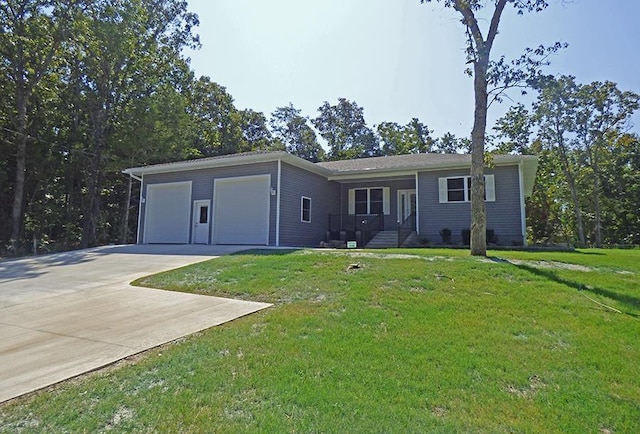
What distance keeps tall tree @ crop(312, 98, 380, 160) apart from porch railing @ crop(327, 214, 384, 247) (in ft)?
61.9

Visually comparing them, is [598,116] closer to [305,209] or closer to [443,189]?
[443,189]

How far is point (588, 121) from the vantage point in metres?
24.9

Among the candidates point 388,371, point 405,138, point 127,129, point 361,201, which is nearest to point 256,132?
point 405,138

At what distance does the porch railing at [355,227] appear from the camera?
1575cm

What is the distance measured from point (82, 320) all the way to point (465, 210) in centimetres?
1277

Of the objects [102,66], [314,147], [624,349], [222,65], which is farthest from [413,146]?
[624,349]

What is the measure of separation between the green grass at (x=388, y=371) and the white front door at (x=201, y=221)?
9975 mm

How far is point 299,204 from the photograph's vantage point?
1483cm

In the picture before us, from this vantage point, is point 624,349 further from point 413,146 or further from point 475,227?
point 413,146

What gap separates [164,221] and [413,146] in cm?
2219

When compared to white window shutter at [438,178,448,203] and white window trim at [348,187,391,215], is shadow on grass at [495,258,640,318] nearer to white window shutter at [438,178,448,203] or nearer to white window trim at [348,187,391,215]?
white window shutter at [438,178,448,203]

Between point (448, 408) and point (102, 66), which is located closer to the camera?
A: point (448, 408)

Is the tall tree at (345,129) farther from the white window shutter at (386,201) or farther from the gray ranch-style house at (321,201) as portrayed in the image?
the gray ranch-style house at (321,201)

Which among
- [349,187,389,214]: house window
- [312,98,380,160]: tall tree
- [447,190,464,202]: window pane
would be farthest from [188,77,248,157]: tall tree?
[447,190,464,202]: window pane
